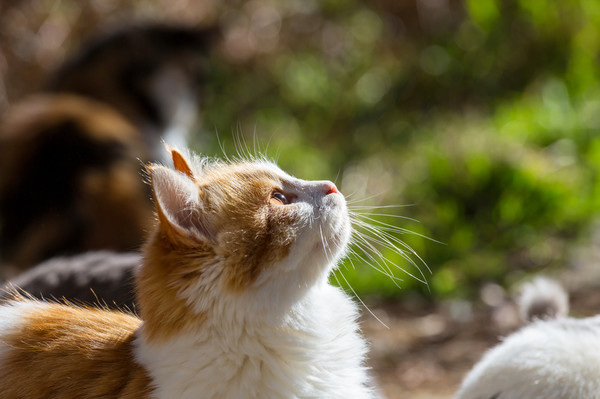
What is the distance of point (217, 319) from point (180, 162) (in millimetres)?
560

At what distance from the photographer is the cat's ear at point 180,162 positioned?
226 cm

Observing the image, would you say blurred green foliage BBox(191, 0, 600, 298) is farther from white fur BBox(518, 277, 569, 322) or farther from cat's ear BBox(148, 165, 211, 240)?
cat's ear BBox(148, 165, 211, 240)

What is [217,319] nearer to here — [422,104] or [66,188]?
[66,188]

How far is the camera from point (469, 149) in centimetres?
580

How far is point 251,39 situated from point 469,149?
12.9 feet

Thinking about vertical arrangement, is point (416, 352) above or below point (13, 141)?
below

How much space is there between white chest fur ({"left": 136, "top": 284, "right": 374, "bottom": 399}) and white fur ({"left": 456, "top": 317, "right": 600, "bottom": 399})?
1.89 ft

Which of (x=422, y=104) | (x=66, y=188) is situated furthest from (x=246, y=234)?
(x=422, y=104)

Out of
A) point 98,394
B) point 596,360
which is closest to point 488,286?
point 596,360

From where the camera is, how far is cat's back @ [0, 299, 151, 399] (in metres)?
2.02

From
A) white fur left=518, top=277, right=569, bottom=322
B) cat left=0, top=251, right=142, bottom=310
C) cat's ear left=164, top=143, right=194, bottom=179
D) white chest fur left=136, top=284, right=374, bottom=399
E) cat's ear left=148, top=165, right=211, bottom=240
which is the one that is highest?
cat's ear left=164, top=143, right=194, bottom=179

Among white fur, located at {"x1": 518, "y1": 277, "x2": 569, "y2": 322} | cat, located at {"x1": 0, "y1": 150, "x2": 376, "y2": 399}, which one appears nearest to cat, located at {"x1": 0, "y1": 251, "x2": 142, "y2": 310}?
cat, located at {"x1": 0, "y1": 150, "x2": 376, "y2": 399}

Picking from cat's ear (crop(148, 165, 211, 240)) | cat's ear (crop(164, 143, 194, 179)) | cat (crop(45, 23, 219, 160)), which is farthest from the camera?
cat (crop(45, 23, 219, 160))

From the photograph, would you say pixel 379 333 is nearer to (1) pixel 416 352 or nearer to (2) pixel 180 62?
(1) pixel 416 352
